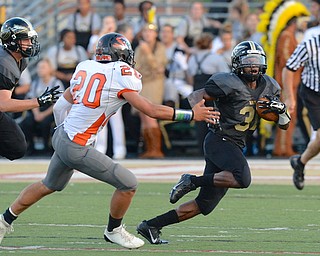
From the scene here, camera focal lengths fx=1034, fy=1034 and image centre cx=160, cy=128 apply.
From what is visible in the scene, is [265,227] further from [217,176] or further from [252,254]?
[252,254]

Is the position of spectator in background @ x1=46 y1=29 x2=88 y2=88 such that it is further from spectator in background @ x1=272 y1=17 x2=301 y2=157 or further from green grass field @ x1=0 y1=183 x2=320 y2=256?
green grass field @ x1=0 y1=183 x2=320 y2=256

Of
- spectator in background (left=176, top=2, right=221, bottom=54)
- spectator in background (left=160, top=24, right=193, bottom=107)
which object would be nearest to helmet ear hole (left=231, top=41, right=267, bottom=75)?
spectator in background (left=160, top=24, right=193, bottom=107)

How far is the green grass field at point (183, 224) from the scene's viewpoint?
690 cm

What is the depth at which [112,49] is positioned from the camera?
7.07 m

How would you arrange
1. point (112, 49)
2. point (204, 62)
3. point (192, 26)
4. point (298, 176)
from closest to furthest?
point (112, 49)
point (298, 176)
point (204, 62)
point (192, 26)

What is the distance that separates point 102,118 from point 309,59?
443cm

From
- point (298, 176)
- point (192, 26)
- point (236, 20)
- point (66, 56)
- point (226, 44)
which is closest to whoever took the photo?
point (298, 176)

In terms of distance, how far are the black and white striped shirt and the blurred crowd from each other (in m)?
3.44

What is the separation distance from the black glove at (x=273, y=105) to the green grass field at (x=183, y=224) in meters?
0.92

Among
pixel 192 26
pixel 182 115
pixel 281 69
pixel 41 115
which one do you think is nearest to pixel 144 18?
pixel 192 26

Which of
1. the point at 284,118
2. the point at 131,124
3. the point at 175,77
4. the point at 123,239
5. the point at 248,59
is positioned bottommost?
the point at 131,124

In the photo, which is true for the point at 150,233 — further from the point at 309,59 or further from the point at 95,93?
the point at 309,59

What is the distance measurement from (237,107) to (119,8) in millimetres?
8892

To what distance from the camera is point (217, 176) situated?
7352 mm
